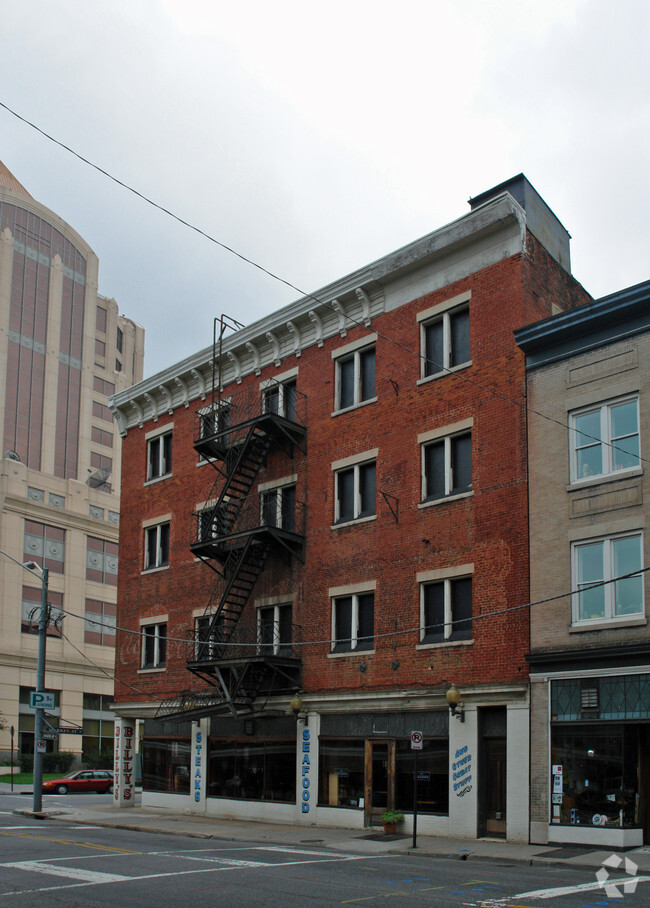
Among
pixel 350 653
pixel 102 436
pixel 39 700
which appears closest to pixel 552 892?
pixel 350 653

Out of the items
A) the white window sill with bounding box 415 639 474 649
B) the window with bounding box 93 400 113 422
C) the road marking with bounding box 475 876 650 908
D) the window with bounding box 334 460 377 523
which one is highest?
the window with bounding box 93 400 113 422

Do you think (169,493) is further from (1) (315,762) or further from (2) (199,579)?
(1) (315,762)

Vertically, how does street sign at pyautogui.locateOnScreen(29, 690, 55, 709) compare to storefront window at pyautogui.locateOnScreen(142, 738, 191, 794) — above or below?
above

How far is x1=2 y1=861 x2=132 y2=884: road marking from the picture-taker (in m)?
15.1

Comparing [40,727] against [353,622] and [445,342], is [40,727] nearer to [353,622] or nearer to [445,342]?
[353,622]

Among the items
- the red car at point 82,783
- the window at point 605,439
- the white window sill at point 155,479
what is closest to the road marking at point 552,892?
the window at point 605,439

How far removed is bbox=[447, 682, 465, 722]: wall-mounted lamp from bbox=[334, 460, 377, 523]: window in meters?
6.02

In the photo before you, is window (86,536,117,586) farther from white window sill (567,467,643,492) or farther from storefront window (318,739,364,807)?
white window sill (567,467,643,492)

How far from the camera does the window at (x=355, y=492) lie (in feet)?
91.9

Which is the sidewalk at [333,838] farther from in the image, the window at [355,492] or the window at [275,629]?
the window at [355,492]

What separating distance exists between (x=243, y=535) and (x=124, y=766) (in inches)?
482

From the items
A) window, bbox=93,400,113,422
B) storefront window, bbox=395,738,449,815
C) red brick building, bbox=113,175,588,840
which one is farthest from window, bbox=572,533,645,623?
window, bbox=93,400,113,422

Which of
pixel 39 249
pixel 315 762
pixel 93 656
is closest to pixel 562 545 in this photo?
pixel 315 762

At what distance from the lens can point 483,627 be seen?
77.4 ft
